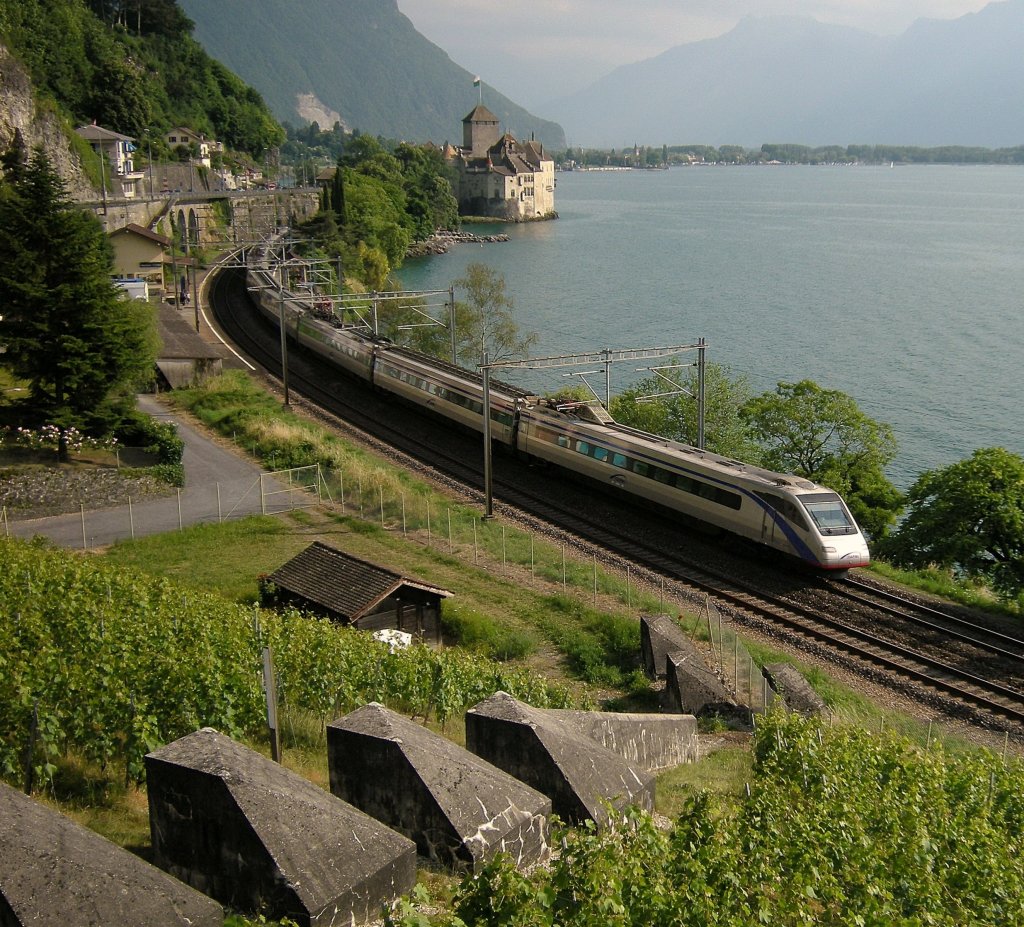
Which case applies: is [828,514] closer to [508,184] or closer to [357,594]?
[357,594]

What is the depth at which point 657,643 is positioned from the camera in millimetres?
20375

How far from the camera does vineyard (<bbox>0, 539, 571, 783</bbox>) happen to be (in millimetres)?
13047

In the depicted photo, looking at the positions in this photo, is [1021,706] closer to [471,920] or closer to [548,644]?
[548,644]

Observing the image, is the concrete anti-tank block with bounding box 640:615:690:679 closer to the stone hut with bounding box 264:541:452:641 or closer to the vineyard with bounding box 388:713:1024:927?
the stone hut with bounding box 264:541:452:641

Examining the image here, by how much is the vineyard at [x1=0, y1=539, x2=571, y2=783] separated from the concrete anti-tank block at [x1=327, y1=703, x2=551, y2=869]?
122 inches

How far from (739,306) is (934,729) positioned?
70.1m

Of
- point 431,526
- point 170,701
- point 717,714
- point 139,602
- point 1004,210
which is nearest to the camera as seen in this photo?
point 170,701

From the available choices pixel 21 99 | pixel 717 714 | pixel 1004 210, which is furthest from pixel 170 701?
pixel 1004 210

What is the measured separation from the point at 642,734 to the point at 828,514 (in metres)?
12.0

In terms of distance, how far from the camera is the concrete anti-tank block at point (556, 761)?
1116 centimetres

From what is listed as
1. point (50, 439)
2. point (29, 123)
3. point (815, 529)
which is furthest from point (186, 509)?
point (29, 123)

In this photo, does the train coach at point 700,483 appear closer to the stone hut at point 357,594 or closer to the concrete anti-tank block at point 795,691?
the concrete anti-tank block at point 795,691

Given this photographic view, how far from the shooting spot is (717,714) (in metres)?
18.8

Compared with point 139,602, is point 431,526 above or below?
below
